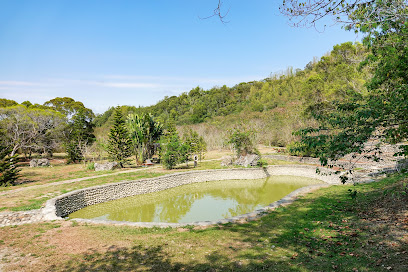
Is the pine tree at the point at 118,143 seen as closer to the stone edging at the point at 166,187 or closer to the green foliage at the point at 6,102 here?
the stone edging at the point at 166,187

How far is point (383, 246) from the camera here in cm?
443

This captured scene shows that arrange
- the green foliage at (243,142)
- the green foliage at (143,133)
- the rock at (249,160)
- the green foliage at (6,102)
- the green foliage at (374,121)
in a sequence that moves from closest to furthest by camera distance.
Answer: the green foliage at (374,121) → the rock at (249,160) → the green foliage at (243,142) → the green foliage at (143,133) → the green foliage at (6,102)

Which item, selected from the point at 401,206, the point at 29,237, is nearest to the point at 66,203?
the point at 29,237

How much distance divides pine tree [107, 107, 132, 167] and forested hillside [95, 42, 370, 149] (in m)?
8.64

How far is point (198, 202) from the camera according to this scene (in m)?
12.9

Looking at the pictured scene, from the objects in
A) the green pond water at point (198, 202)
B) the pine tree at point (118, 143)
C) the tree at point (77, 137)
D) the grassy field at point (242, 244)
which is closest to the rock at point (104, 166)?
the pine tree at point (118, 143)

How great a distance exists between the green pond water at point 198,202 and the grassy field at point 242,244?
335 cm

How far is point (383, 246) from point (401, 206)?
7.96 ft

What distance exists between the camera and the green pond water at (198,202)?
34.3 ft

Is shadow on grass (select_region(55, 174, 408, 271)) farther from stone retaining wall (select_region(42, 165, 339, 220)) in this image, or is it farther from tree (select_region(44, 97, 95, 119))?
tree (select_region(44, 97, 95, 119))

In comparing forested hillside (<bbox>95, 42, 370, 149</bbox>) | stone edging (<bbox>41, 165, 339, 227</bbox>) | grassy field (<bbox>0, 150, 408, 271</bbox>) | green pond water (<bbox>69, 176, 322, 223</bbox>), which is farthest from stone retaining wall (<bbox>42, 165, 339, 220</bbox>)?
forested hillside (<bbox>95, 42, 370, 149</bbox>)

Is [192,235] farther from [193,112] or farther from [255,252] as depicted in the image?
[193,112]

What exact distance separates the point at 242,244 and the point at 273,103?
152 feet

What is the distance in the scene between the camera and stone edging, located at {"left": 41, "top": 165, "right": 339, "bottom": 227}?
25.6 feet
